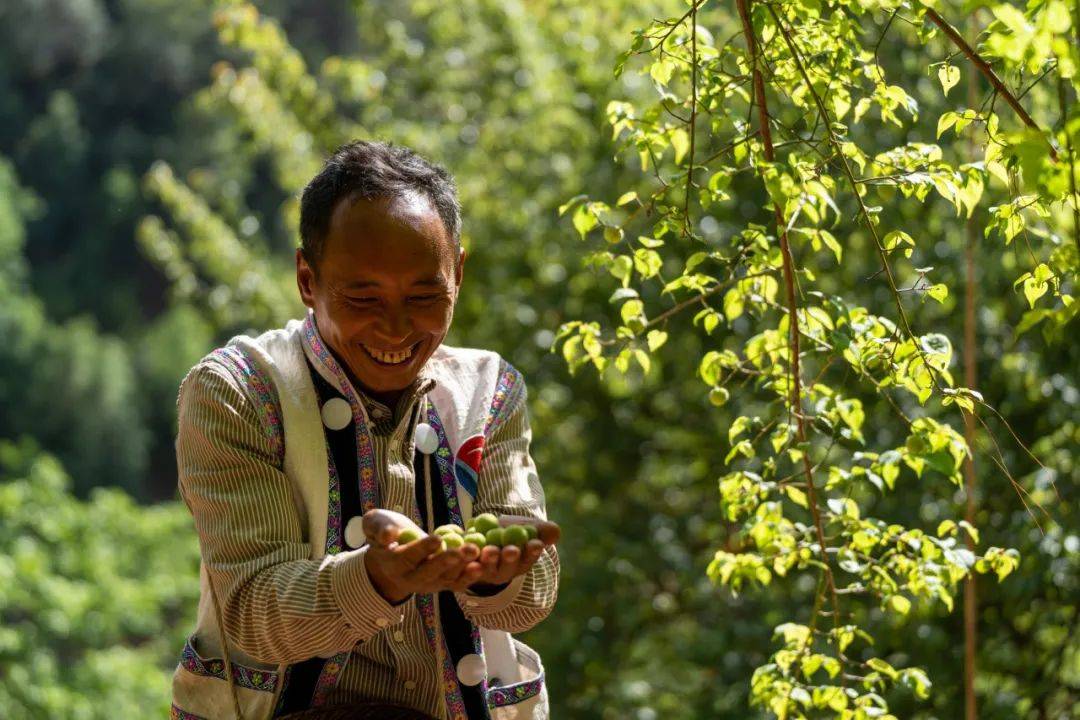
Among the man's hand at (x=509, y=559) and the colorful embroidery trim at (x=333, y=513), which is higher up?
the man's hand at (x=509, y=559)

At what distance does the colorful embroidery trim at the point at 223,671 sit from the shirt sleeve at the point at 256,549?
38 millimetres

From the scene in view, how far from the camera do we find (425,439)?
5.57 feet

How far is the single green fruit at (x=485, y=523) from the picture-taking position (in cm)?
153

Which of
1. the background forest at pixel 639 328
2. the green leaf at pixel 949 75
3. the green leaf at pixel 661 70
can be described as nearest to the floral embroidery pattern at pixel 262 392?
the background forest at pixel 639 328

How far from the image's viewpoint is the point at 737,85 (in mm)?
1898

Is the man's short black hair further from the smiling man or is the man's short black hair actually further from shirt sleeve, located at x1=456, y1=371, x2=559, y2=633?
shirt sleeve, located at x1=456, y1=371, x2=559, y2=633

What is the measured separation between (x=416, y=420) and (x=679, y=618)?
117 inches

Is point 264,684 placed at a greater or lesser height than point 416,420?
lesser

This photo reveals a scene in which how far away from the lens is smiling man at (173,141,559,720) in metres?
1.59

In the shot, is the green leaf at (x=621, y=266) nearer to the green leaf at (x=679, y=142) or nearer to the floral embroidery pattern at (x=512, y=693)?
the green leaf at (x=679, y=142)

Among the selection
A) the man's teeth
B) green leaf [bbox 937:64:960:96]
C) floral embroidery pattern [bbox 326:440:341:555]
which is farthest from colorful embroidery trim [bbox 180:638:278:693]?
green leaf [bbox 937:64:960:96]

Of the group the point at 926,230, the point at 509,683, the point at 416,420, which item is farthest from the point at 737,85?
the point at 926,230

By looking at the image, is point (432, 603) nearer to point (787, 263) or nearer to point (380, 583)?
point (380, 583)

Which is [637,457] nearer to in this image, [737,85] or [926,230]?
[926,230]
